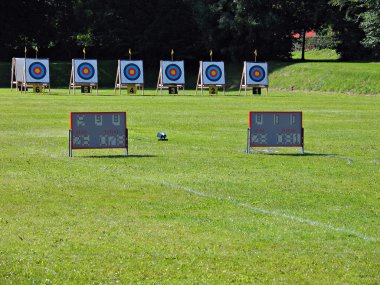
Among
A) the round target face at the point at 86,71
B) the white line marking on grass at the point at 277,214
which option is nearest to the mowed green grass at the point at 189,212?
the white line marking on grass at the point at 277,214

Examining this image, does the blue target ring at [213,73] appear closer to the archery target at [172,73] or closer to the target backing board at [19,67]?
the archery target at [172,73]

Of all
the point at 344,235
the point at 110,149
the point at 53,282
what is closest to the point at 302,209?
the point at 344,235

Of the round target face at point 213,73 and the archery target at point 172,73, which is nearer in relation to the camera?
the archery target at point 172,73

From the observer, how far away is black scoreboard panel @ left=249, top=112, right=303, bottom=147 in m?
21.5

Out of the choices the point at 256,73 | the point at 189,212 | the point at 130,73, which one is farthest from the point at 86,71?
the point at 189,212

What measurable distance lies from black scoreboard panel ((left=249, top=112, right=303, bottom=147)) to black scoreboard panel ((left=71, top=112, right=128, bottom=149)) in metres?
2.85

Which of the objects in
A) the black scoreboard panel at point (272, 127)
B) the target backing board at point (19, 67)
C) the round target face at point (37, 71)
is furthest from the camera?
the target backing board at point (19, 67)

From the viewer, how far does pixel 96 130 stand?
20547mm

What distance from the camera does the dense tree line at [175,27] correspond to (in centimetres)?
7675

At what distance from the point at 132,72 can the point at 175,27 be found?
858 inches

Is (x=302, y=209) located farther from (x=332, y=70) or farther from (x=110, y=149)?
(x=332, y=70)

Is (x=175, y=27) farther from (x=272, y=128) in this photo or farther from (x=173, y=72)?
(x=272, y=128)

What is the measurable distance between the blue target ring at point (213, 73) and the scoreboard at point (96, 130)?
1648 inches

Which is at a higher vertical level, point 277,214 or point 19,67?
point 19,67
